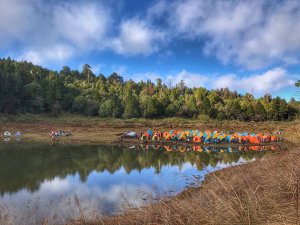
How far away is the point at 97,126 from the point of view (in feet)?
151

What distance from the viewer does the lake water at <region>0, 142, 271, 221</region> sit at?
10.3 m

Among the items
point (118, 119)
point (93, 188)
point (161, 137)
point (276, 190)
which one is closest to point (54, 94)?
point (118, 119)

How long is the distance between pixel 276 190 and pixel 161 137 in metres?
32.5

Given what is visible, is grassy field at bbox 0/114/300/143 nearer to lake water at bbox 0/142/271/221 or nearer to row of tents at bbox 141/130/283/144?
row of tents at bbox 141/130/283/144

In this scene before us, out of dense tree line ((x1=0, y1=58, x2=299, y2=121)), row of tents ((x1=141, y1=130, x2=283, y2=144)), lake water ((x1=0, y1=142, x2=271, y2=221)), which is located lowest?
lake water ((x1=0, y1=142, x2=271, y2=221))

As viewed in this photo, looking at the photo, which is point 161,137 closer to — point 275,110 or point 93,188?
point 93,188

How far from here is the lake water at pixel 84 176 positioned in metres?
10.3

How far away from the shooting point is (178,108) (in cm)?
5759

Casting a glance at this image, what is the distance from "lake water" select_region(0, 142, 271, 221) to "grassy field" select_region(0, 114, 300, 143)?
8.19 meters

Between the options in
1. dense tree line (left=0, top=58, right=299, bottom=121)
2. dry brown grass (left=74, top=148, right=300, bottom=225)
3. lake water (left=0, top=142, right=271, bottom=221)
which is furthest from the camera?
dense tree line (left=0, top=58, right=299, bottom=121)

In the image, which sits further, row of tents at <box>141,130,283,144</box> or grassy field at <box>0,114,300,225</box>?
row of tents at <box>141,130,283,144</box>

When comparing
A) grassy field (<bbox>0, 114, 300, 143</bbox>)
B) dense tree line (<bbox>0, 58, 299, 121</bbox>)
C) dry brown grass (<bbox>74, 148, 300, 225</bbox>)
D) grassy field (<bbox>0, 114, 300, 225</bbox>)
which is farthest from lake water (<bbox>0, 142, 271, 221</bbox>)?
dense tree line (<bbox>0, 58, 299, 121</bbox>)

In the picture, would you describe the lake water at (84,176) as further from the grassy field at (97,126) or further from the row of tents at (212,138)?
the grassy field at (97,126)

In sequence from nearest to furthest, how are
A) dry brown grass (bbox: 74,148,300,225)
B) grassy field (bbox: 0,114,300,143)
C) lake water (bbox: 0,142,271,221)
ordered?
dry brown grass (bbox: 74,148,300,225) → lake water (bbox: 0,142,271,221) → grassy field (bbox: 0,114,300,143)
